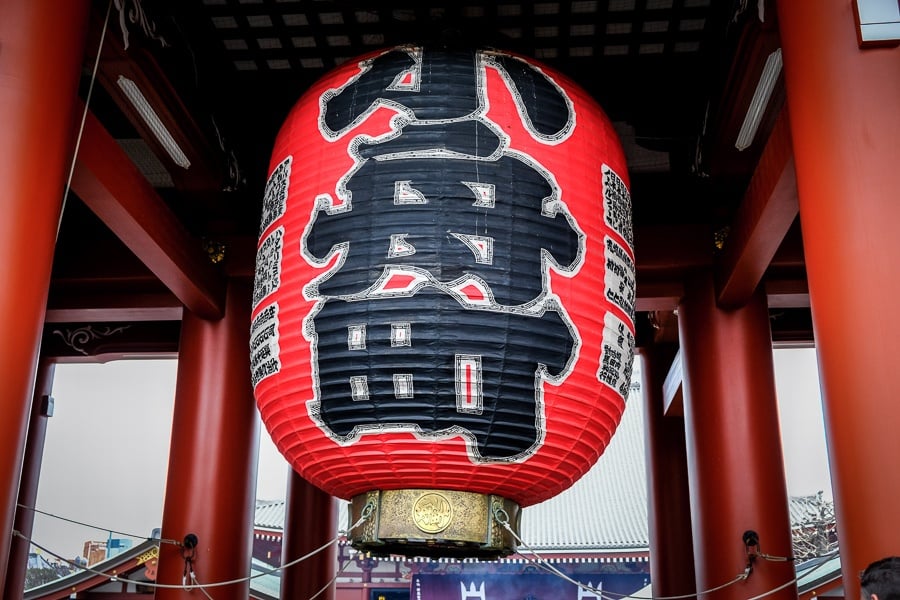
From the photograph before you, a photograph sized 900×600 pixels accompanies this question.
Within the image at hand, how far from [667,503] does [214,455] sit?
13.8 feet

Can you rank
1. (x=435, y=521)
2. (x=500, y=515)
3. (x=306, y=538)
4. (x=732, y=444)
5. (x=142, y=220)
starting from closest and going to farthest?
(x=435, y=521), (x=500, y=515), (x=142, y=220), (x=732, y=444), (x=306, y=538)

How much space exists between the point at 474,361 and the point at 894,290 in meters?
1.24

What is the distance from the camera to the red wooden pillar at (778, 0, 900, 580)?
273 centimetres

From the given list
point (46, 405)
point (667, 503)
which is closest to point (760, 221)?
point (667, 503)

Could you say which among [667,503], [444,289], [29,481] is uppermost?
[444,289]

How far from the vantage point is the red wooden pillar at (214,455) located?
5.61 meters

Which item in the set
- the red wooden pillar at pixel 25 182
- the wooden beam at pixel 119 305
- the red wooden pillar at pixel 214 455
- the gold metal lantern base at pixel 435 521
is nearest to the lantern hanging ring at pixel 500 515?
the gold metal lantern base at pixel 435 521

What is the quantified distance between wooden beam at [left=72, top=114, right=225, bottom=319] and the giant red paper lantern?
Answer: 131 cm

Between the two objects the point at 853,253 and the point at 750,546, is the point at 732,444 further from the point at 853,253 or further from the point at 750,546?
the point at 853,253

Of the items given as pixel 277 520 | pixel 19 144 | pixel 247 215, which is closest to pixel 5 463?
pixel 19 144

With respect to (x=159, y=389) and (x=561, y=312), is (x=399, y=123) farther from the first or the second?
(x=159, y=389)

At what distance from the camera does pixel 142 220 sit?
500cm

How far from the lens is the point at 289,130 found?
3754 millimetres

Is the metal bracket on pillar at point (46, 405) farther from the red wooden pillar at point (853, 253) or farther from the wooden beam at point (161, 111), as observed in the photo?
the red wooden pillar at point (853, 253)
